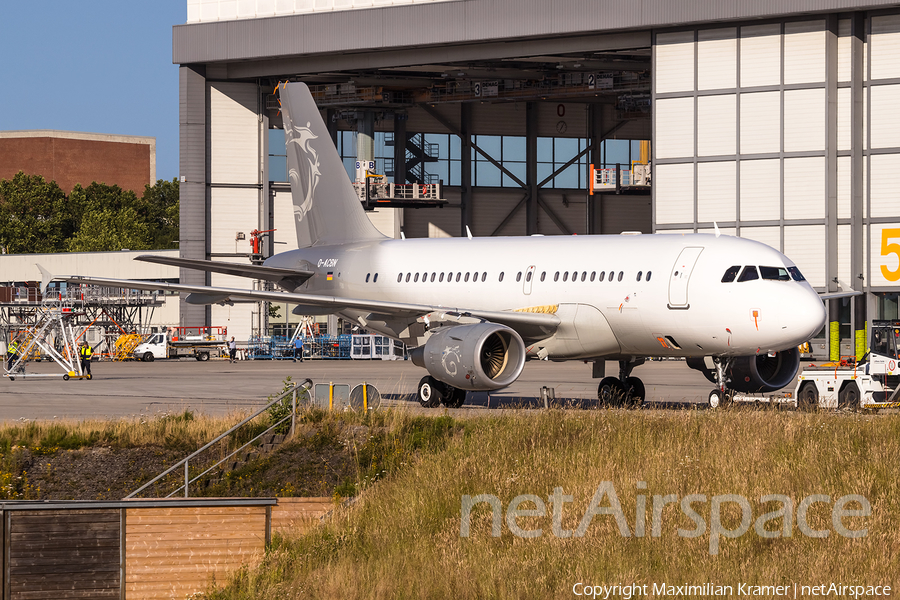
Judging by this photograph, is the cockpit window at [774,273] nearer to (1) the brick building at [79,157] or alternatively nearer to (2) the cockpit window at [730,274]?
(2) the cockpit window at [730,274]

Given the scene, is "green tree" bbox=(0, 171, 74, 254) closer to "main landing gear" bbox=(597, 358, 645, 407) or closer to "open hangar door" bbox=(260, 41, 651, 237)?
"open hangar door" bbox=(260, 41, 651, 237)

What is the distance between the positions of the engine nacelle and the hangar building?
3319cm

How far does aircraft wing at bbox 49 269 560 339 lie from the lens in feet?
84.5

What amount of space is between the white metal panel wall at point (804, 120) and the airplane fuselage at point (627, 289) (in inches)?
1165

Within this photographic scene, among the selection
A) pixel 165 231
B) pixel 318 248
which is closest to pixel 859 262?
pixel 318 248

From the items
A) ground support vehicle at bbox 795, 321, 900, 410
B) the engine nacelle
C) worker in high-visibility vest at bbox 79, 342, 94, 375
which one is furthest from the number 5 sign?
worker in high-visibility vest at bbox 79, 342, 94, 375

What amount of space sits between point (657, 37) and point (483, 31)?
8.85 m

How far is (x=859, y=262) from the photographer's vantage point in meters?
54.2

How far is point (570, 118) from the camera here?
263ft

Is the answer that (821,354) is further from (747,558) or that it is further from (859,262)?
(747,558)

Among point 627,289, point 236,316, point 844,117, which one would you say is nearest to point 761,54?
point 844,117

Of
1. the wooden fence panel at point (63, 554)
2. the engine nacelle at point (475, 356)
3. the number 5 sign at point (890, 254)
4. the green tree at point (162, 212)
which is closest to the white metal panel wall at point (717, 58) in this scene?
the number 5 sign at point (890, 254)

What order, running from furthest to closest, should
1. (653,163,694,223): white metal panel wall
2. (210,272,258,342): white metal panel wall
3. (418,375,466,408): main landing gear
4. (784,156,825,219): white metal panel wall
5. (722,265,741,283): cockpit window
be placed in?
Result: (210,272,258,342): white metal panel wall
(653,163,694,223): white metal panel wall
(784,156,825,219): white metal panel wall
(418,375,466,408): main landing gear
(722,265,741,283): cockpit window

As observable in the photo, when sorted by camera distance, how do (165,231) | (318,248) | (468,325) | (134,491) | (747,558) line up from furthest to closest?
1. (165,231)
2. (318,248)
3. (468,325)
4. (134,491)
5. (747,558)
